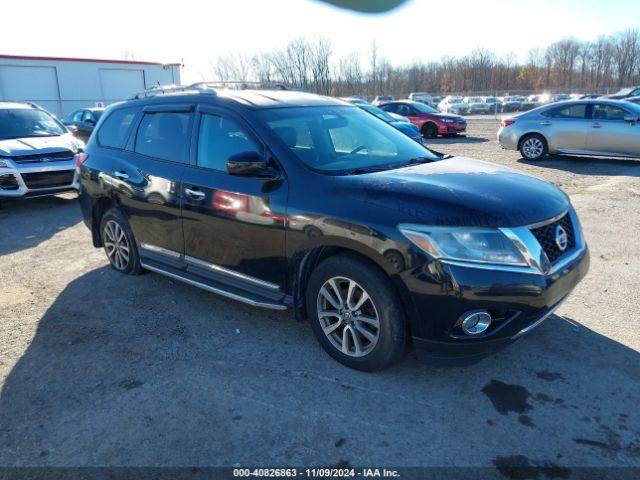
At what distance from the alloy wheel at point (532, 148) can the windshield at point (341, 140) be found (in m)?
9.89

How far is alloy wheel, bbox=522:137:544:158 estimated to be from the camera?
13.2 m

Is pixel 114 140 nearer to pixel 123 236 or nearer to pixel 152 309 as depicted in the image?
pixel 123 236

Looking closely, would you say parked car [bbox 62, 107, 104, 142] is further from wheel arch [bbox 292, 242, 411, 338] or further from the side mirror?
wheel arch [bbox 292, 242, 411, 338]

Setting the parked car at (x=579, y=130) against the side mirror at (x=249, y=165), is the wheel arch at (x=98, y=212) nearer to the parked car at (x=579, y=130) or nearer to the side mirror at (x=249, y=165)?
the side mirror at (x=249, y=165)

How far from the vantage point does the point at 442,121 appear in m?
20.7

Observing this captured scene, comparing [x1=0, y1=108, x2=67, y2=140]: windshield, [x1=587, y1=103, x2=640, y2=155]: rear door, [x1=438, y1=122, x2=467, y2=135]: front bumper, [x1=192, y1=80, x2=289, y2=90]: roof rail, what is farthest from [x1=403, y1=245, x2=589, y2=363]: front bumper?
[x1=438, y1=122, x2=467, y2=135]: front bumper

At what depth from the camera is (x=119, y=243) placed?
5.40 m

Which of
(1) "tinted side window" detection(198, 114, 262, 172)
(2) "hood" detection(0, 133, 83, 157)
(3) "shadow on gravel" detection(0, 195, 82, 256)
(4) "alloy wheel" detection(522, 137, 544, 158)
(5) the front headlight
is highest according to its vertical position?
(1) "tinted side window" detection(198, 114, 262, 172)

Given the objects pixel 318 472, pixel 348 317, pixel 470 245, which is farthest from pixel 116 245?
pixel 470 245

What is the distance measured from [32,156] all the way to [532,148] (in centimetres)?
1139

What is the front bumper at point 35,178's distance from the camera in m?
8.45

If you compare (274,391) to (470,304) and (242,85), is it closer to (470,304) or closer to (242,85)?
(470,304)

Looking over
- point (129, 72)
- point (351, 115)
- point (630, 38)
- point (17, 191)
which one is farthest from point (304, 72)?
point (630, 38)

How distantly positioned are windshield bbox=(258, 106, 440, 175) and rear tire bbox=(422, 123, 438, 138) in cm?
1703
